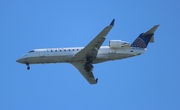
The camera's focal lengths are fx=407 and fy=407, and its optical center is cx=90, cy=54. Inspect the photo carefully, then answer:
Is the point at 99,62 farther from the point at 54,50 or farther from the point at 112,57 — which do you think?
the point at 54,50

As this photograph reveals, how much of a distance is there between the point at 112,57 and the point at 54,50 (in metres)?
5.83

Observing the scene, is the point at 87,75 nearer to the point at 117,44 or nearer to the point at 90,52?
the point at 90,52

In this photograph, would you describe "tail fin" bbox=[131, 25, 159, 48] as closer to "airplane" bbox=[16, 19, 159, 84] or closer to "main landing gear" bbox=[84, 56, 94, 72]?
"airplane" bbox=[16, 19, 159, 84]

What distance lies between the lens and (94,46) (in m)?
38.8

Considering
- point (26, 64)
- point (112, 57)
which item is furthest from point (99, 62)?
point (26, 64)

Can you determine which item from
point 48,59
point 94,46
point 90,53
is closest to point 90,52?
point 90,53

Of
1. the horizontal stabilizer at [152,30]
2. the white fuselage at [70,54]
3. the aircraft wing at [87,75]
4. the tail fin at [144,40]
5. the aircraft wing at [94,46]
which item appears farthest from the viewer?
the aircraft wing at [87,75]

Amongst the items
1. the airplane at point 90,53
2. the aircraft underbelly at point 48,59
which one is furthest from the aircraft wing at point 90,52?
the aircraft underbelly at point 48,59

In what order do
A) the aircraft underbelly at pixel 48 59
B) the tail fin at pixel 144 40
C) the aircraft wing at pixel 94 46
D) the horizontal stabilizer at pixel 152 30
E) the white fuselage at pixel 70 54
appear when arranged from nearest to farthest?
the aircraft wing at pixel 94 46
the horizontal stabilizer at pixel 152 30
the white fuselage at pixel 70 54
the aircraft underbelly at pixel 48 59
the tail fin at pixel 144 40

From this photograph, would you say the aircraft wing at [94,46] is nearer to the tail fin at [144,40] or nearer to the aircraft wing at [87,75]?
the aircraft wing at [87,75]

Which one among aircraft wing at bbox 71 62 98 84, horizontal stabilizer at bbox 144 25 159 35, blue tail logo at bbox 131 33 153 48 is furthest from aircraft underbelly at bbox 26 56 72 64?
horizontal stabilizer at bbox 144 25 159 35

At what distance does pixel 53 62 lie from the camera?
4075 centimetres

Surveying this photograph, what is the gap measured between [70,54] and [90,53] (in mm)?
2157

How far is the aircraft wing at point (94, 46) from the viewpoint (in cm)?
3709
